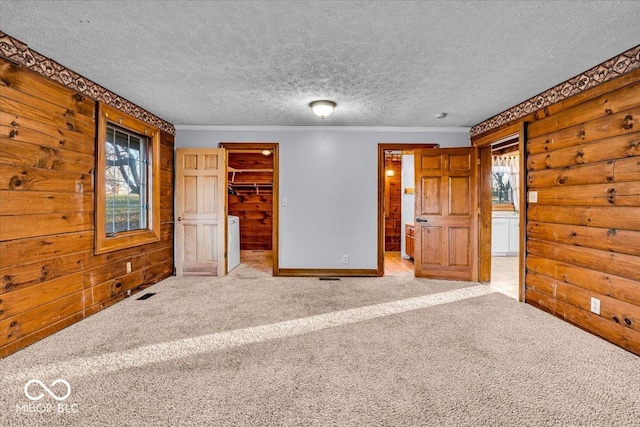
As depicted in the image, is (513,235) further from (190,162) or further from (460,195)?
(190,162)

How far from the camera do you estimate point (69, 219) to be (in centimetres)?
275

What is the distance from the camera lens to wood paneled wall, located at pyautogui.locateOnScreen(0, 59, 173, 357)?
221cm

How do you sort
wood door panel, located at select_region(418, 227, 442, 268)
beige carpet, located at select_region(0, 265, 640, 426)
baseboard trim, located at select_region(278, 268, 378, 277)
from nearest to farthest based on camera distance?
beige carpet, located at select_region(0, 265, 640, 426) < wood door panel, located at select_region(418, 227, 442, 268) < baseboard trim, located at select_region(278, 268, 378, 277)

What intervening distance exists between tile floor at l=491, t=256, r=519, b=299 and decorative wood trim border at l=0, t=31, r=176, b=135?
17.1 ft

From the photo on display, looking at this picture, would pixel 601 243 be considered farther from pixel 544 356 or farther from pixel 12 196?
pixel 12 196

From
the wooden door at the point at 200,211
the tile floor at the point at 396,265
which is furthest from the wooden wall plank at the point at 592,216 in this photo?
the wooden door at the point at 200,211

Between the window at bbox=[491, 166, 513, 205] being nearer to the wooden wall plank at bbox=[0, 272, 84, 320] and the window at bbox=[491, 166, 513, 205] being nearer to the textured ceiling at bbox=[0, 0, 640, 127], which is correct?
the textured ceiling at bbox=[0, 0, 640, 127]

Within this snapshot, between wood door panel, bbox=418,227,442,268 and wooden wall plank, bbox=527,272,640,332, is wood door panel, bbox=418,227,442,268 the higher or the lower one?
the higher one

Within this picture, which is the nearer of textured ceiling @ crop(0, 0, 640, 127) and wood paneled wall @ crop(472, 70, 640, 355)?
textured ceiling @ crop(0, 0, 640, 127)

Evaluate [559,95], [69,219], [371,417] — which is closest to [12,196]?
[69,219]

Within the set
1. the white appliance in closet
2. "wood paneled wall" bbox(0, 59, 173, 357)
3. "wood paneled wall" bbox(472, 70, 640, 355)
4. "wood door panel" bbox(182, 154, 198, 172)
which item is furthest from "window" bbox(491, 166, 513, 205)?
"wood paneled wall" bbox(0, 59, 173, 357)

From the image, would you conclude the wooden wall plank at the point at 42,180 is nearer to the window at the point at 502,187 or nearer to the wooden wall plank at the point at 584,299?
the wooden wall plank at the point at 584,299

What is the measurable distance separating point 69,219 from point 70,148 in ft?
2.15

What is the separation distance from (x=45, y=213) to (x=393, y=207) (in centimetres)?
648
